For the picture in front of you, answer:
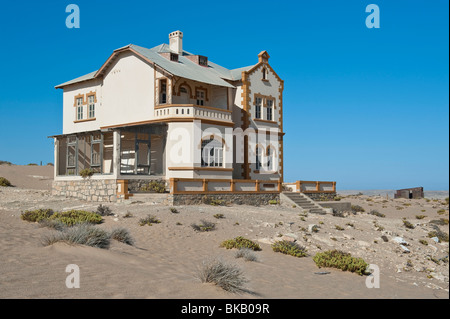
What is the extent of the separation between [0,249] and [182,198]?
12.1 m

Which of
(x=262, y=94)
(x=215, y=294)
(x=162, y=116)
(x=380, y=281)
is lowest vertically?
(x=380, y=281)

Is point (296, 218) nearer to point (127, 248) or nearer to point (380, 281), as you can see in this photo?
point (380, 281)

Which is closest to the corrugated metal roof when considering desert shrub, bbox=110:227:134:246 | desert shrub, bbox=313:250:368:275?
desert shrub, bbox=110:227:134:246

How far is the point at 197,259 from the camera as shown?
12.2 meters

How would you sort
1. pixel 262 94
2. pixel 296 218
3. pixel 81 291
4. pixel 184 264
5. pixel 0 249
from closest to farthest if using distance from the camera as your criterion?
pixel 81 291, pixel 0 249, pixel 184 264, pixel 296 218, pixel 262 94

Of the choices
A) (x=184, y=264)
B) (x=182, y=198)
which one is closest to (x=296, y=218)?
(x=182, y=198)

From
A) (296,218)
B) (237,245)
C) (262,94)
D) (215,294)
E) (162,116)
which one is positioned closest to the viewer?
(215,294)

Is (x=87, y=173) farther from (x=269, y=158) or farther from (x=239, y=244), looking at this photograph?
(x=239, y=244)

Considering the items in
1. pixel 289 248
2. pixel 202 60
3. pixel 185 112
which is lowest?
pixel 289 248

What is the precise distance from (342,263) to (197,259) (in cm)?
435

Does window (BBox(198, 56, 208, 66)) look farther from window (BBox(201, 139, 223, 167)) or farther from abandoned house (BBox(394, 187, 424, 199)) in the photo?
abandoned house (BBox(394, 187, 424, 199))

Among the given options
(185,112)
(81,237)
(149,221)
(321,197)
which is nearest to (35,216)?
(149,221)

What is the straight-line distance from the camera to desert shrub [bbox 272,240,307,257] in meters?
14.0

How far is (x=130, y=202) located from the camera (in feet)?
71.4
